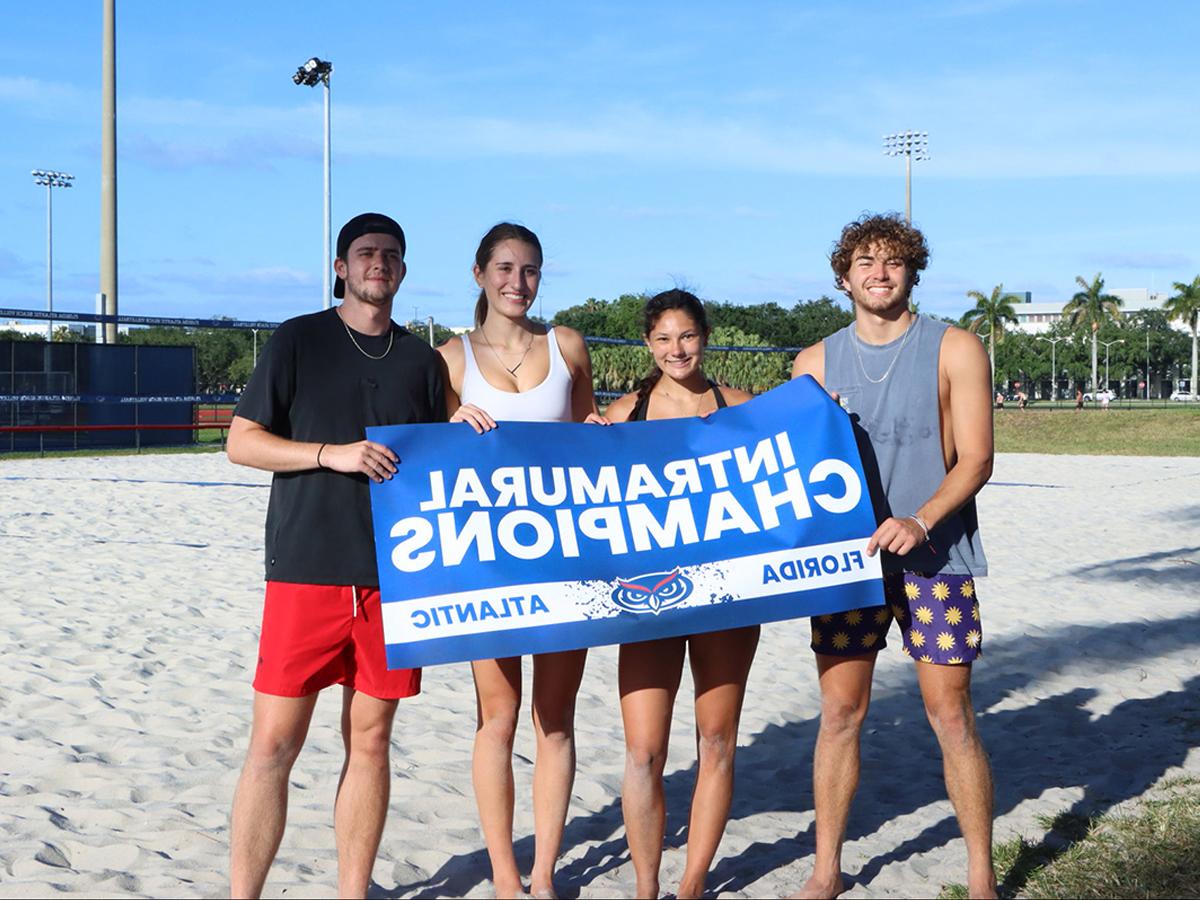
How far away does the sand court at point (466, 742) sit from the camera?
3.33m

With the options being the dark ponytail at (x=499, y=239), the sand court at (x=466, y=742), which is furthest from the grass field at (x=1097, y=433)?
the dark ponytail at (x=499, y=239)

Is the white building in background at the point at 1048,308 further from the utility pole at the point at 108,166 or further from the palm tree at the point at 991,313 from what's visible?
the utility pole at the point at 108,166

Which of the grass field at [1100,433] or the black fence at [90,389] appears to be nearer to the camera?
the black fence at [90,389]

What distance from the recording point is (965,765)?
2971 millimetres

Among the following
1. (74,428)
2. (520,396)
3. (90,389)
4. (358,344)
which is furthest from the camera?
(90,389)

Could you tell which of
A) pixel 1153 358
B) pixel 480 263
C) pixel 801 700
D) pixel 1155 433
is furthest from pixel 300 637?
pixel 1153 358

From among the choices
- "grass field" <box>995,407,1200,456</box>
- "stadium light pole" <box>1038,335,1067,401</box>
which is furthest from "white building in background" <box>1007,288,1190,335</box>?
"grass field" <box>995,407,1200,456</box>

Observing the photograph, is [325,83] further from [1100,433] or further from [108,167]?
[1100,433]

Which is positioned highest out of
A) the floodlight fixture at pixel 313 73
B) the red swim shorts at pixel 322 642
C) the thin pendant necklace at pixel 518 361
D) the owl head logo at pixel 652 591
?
the floodlight fixture at pixel 313 73

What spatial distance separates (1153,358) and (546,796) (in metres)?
102

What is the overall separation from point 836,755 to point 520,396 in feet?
3.81

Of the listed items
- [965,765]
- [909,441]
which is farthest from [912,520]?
[965,765]

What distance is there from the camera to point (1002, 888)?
316 centimetres

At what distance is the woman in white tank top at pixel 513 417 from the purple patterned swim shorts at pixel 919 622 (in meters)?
0.62
